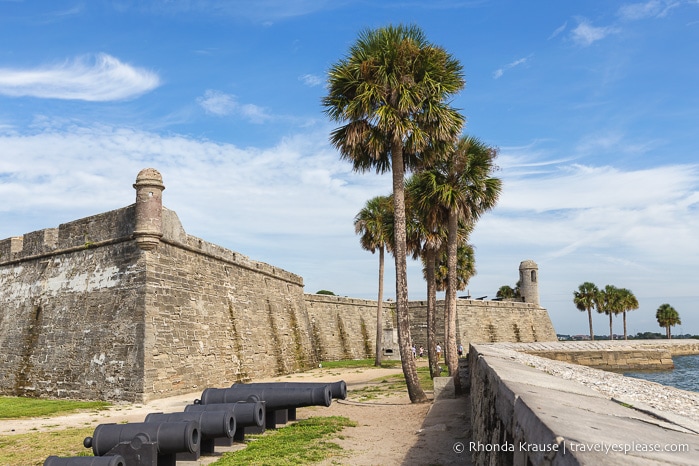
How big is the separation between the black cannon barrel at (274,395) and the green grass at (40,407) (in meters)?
5.39

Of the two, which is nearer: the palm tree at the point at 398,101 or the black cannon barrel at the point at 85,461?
the black cannon barrel at the point at 85,461

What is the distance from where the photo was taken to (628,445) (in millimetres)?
1898

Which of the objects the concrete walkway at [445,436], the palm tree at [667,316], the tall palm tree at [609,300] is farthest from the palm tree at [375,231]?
the palm tree at [667,316]

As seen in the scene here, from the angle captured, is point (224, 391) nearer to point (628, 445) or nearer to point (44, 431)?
point (44, 431)

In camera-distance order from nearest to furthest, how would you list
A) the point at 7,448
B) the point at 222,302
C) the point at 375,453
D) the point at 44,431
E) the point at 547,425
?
the point at 547,425
the point at 375,453
the point at 7,448
the point at 44,431
the point at 222,302

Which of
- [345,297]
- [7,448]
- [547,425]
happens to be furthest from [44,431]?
[345,297]

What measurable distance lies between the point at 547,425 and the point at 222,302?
1828cm

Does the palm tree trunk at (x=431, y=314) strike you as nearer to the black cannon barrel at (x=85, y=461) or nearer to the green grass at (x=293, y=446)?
the green grass at (x=293, y=446)

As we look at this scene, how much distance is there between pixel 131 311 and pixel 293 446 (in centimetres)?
858

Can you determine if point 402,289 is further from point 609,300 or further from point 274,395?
point 609,300

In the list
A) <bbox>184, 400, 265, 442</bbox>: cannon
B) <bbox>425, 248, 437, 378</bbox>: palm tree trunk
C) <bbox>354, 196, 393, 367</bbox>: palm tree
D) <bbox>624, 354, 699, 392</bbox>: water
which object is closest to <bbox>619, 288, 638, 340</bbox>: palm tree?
<bbox>624, 354, 699, 392</bbox>: water

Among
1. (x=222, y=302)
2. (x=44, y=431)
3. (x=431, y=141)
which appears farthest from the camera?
(x=222, y=302)

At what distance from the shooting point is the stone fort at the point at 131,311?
14.9 m

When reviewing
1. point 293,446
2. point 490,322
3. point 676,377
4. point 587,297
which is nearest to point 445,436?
point 293,446
